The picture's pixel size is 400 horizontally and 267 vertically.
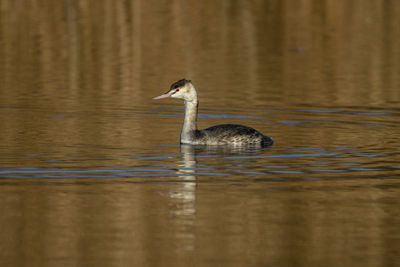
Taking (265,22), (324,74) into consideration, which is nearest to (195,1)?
(265,22)

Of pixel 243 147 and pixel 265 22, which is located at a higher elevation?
pixel 265 22

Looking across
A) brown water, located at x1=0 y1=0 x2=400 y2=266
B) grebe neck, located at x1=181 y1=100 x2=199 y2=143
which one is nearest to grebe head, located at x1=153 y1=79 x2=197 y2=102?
grebe neck, located at x1=181 y1=100 x2=199 y2=143

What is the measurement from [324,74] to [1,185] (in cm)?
1655

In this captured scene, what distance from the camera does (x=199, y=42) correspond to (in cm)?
3762

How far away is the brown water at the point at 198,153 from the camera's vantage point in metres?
11.0

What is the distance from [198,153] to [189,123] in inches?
51.4

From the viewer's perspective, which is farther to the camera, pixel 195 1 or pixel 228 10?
pixel 195 1

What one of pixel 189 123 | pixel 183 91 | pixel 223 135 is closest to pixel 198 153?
pixel 223 135

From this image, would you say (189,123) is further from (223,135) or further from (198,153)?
(198,153)

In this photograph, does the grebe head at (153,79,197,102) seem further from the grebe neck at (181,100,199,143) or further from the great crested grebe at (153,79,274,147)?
the great crested grebe at (153,79,274,147)

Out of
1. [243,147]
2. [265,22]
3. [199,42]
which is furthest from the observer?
[265,22]

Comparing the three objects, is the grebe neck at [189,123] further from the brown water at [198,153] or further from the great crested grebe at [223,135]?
the brown water at [198,153]

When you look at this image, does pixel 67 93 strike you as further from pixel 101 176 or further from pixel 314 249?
pixel 314 249

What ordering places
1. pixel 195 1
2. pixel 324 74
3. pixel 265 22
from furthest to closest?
1. pixel 195 1
2. pixel 265 22
3. pixel 324 74
